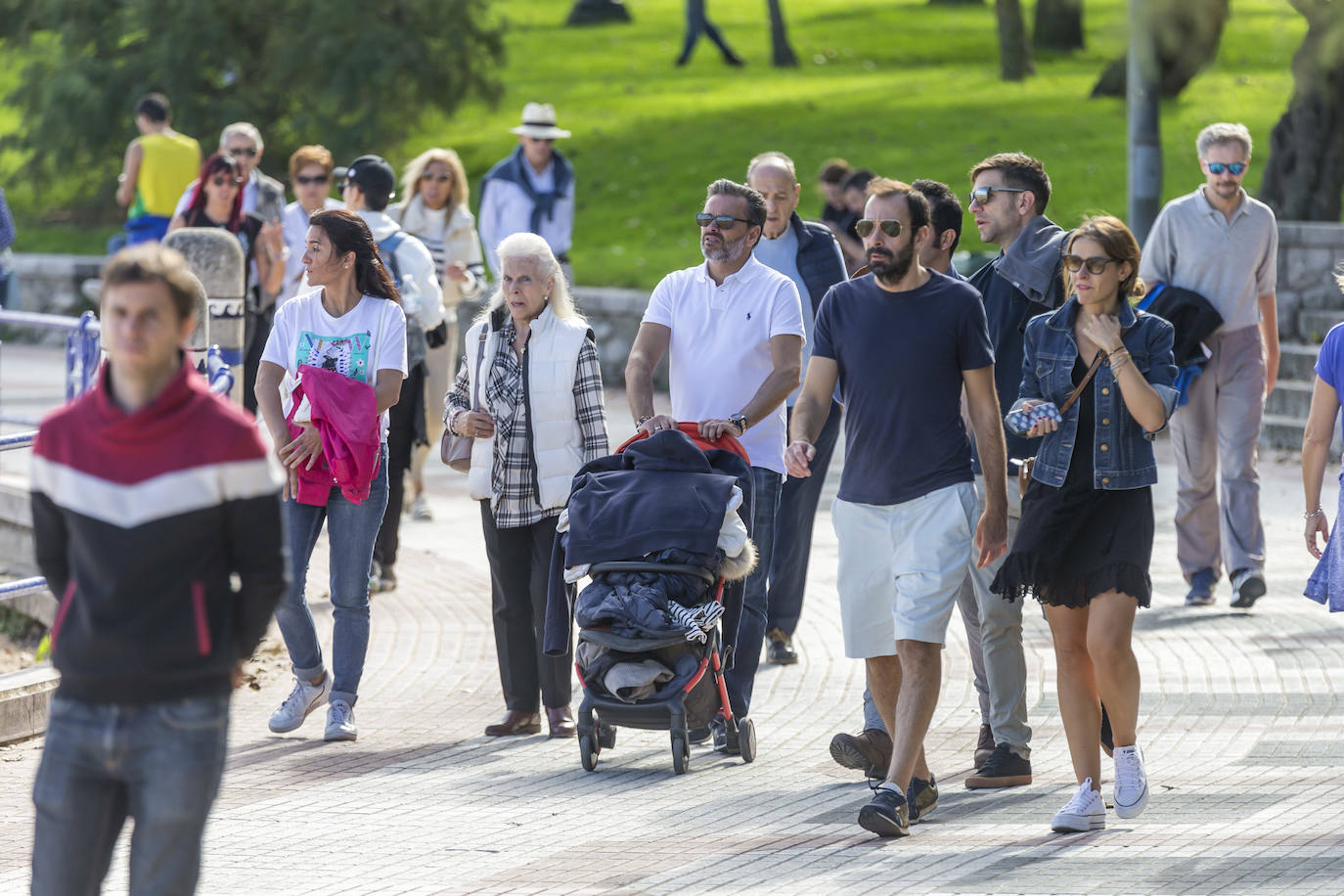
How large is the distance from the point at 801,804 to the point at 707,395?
1673 mm

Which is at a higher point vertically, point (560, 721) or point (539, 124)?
point (539, 124)

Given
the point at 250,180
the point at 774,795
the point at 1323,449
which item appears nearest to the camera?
the point at 1323,449

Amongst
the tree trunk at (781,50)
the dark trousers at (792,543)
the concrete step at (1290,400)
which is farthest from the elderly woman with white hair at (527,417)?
the tree trunk at (781,50)

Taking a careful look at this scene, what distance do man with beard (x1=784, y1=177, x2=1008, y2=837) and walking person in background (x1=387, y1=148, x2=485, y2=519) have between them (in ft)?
17.2

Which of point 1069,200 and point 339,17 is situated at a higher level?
point 339,17

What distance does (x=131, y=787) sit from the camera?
12.8 ft

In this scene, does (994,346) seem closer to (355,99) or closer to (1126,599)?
(1126,599)

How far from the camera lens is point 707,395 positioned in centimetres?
731

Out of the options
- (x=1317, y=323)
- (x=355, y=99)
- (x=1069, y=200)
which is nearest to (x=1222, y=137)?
(x=1317, y=323)

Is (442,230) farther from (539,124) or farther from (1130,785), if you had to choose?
(1130,785)

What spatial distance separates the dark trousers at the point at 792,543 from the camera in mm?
8531

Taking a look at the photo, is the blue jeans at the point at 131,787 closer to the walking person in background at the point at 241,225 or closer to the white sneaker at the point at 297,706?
the white sneaker at the point at 297,706

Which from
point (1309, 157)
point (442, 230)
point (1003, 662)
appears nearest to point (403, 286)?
point (442, 230)

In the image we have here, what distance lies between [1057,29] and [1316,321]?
2119cm
